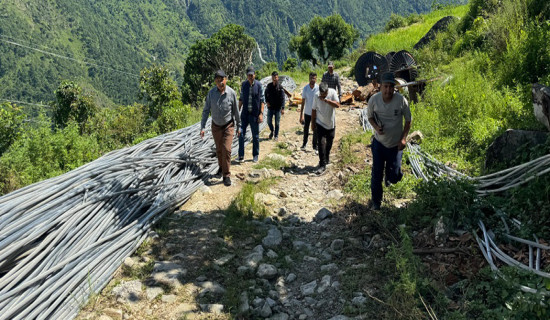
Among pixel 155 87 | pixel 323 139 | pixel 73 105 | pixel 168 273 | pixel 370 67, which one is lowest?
pixel 73 105

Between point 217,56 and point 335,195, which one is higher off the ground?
point 217,56

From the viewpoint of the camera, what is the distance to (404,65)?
40.0 feet

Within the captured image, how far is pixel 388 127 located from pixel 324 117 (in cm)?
214

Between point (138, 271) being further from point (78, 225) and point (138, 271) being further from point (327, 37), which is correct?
point (327, 37)

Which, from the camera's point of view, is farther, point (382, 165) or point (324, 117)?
point (324, 117)

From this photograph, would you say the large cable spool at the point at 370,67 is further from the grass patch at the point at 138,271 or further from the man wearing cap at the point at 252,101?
the grass patch at the point at 138,271

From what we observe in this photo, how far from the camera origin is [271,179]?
20.0ft

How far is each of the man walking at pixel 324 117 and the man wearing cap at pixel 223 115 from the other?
148 cm

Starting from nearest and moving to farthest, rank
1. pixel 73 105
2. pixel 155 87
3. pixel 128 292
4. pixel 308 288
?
1. pixel 128 292
2. pixel 308 288
3. pixel 155 87
4. pixel 73 105

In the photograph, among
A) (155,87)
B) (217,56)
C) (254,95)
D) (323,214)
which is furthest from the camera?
(217,56)

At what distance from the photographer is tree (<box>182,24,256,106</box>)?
35812 mm

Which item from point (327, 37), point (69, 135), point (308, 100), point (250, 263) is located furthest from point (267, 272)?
point (327, 37)

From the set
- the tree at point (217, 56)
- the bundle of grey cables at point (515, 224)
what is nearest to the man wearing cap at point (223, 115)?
the bundle of grey cables at point (515, 224)

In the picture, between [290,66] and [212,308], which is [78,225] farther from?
[290,66]
